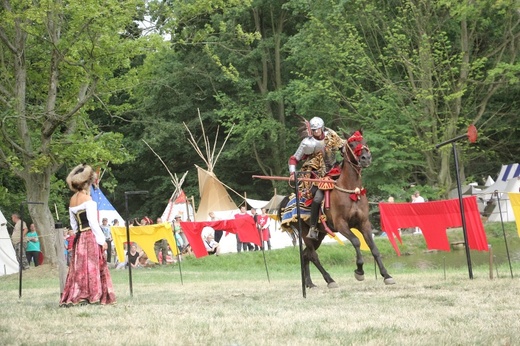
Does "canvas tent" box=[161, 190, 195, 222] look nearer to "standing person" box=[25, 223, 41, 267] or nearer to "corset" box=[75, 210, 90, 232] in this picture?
"standing person" box=[25, 223, 41, 267]

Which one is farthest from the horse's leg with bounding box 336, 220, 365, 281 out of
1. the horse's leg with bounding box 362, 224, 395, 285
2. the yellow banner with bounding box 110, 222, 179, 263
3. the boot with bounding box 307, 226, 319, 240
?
the yellow banner with bounding box 110, 222, 179, 263

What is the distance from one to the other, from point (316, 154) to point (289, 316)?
Result: 5.51 metres

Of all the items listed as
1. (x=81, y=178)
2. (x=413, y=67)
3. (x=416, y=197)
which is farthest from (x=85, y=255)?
(x=413, y=67)

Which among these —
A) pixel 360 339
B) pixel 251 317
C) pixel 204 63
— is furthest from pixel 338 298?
pixel 204 63

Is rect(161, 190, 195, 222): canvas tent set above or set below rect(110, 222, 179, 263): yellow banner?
above

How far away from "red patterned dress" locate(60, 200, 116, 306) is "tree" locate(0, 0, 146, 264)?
899 centimetres

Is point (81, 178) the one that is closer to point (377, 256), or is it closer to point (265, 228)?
point (377, 256)

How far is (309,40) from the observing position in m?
32.4

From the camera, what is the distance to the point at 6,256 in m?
25.7

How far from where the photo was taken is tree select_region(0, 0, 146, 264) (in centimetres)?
2055

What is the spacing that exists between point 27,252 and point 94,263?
14.2m

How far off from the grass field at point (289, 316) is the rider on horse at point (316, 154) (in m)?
1.35

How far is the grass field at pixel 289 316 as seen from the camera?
23.3ft

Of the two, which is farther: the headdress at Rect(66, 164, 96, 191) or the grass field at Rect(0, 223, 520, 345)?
the headdress at Rect(66, 164, 96, 191)
